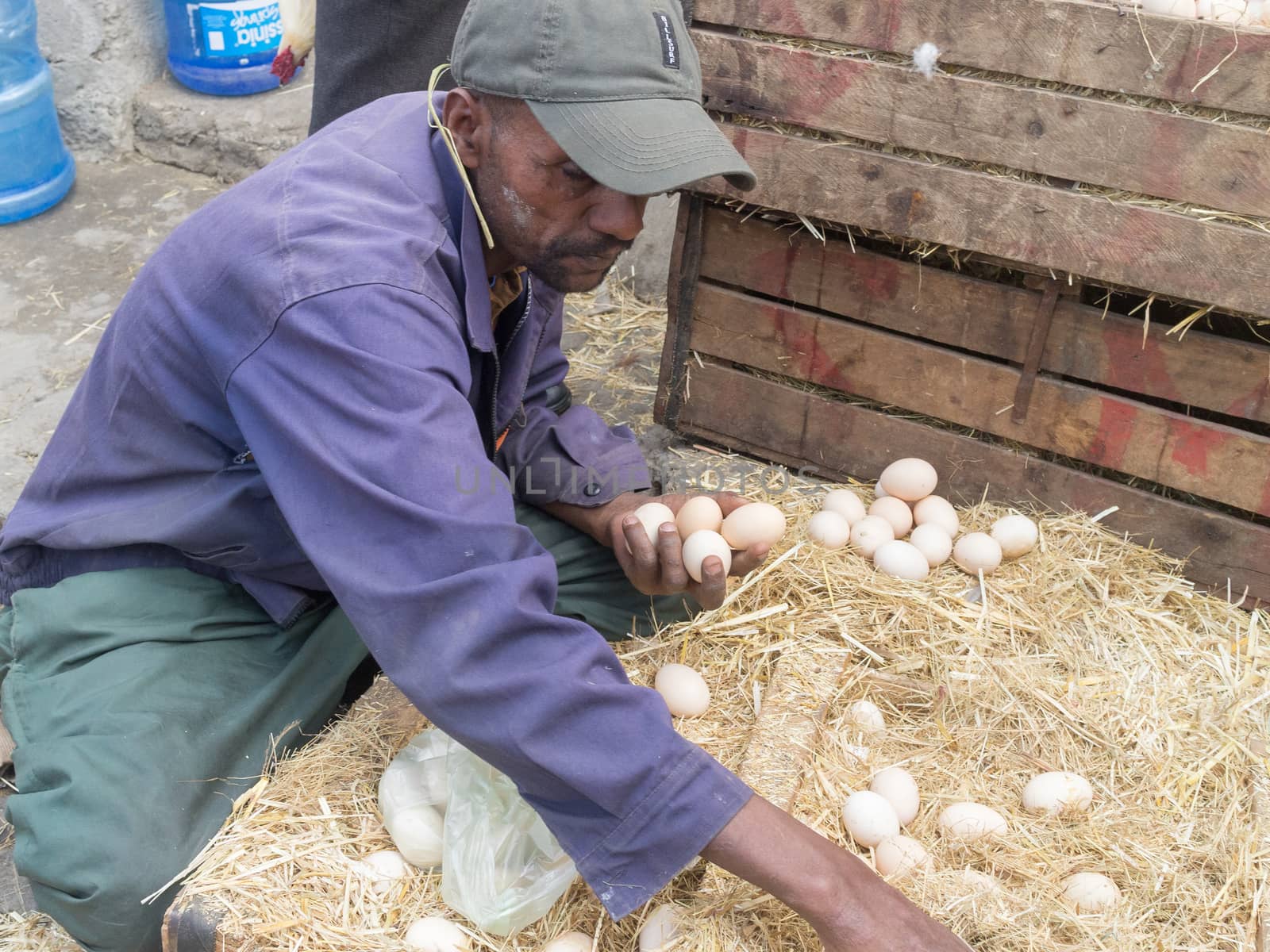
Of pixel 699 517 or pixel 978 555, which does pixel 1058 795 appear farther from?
pixel 699 517

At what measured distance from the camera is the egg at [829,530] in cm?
300

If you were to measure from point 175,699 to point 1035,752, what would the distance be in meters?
1.74

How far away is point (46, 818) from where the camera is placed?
6.98 feet

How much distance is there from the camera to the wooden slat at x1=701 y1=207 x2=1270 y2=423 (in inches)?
110

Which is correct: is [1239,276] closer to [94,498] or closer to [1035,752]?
[1035,752]

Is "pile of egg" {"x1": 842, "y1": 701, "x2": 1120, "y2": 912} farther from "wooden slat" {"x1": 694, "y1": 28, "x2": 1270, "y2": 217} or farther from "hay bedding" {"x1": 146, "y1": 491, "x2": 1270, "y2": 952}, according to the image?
"wooden slat" {"x1": 694, "y1": 28, "x2": 1270, "y2": 217}

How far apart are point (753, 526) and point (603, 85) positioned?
41.8 inches

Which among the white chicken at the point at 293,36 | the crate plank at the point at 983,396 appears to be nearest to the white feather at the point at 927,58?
the crate plank at the point at 983,396

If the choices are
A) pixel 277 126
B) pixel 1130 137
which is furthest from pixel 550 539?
pixel 277 126

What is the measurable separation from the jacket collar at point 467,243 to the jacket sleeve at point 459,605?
249 millimetres

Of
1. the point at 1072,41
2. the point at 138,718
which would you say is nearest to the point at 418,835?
the point at 138,718

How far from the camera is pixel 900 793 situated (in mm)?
2324

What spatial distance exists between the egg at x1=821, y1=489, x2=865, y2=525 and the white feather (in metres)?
1.06

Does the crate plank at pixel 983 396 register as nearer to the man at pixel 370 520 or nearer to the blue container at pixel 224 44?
the man at pixel 370 520
